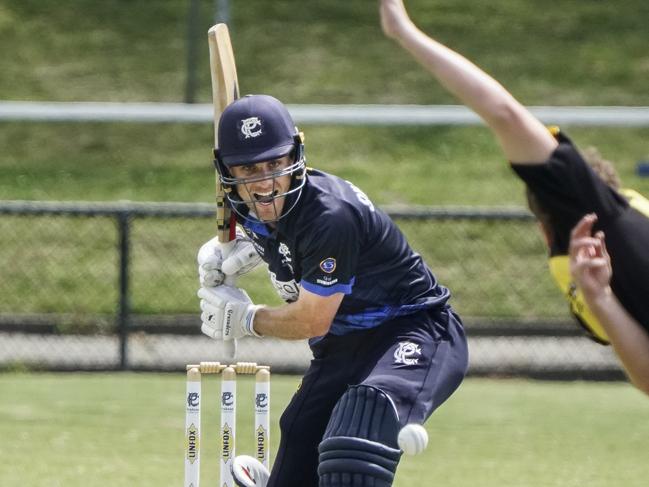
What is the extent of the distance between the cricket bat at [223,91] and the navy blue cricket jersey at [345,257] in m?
0.22

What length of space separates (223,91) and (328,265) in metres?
0.99

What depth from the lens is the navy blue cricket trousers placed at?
4.63 meters

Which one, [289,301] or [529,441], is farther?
[529,441]

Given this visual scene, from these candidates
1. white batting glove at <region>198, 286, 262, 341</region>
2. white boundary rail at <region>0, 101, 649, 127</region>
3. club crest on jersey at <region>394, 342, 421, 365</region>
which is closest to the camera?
club crest on jersey at <region>394, 342, 421, 365</region>

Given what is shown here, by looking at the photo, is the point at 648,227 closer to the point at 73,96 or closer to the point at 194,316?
the point at 194,316

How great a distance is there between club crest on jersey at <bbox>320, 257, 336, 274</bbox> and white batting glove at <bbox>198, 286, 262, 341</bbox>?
407 mm

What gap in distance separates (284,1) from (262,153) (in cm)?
1567

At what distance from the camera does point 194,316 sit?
10867 millimetres

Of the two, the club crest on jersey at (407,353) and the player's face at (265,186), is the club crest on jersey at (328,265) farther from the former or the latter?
the club crest on jersey at (407,353)

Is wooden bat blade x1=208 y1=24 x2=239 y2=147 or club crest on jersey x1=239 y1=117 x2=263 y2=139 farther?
wooden bat blade x1=208 y1=24 x2=239 y2=147

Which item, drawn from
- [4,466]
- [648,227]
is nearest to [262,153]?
[648,227]

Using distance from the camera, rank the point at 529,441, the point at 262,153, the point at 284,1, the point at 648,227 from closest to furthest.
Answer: the point at 648,227 → the point at 262,153 → the point at 529,441 → the point at 284,1

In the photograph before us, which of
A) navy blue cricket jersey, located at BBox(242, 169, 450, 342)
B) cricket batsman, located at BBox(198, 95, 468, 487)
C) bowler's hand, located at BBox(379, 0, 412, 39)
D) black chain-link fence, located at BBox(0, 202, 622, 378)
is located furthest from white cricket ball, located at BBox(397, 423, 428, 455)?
black chain-link fence, located at BBox(0, 202, 622, 378)

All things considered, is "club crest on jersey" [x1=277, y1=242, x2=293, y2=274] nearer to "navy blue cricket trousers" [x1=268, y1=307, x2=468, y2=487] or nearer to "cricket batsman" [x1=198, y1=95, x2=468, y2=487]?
"cricket batsman" [x1=198, y1=95, x2=468, y2=487]
